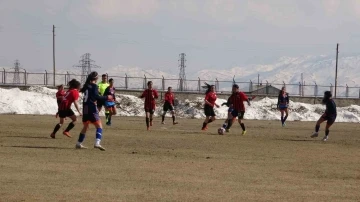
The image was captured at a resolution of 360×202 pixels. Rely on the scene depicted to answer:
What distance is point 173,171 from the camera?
15.1 meters

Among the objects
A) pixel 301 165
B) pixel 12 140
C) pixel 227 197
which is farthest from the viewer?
pixel 12 140

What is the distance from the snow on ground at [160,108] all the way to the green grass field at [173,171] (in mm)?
29509

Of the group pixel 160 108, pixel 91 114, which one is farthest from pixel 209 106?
pixel 160 108

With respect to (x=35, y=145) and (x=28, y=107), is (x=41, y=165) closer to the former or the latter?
(x=35, y=145)

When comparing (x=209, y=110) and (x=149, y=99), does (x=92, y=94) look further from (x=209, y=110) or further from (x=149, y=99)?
(x=209, y=110)

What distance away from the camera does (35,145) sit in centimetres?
2045

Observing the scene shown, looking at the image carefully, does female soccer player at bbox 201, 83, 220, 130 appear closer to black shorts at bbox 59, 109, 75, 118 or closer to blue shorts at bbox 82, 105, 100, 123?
black shorts at bbox 59, 109, 75, 118

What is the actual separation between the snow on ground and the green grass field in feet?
96.8

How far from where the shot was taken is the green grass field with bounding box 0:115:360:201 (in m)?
12.0

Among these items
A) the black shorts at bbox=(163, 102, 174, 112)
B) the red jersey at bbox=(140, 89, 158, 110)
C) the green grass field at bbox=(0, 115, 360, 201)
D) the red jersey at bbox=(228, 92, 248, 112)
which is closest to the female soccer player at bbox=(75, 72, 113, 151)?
the green grass field at bbox=(0, 115, 360, 201)

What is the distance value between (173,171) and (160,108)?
140 ft

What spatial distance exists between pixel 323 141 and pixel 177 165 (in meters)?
11.4

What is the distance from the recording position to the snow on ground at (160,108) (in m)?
53.0

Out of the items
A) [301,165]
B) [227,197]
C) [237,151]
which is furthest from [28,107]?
[227,197]
